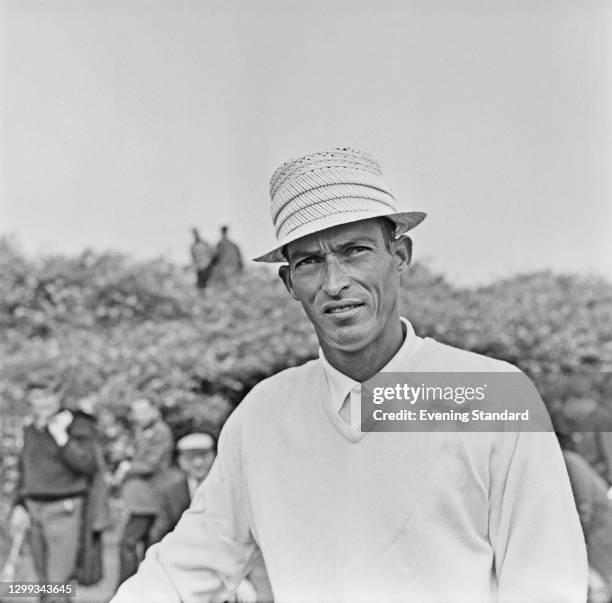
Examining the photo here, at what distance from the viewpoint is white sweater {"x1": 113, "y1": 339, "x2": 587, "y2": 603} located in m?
1.40

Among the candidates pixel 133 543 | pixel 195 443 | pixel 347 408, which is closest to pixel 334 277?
pixel 347 408

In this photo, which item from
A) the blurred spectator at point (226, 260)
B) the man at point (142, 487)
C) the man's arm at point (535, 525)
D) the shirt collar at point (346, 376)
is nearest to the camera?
the man's arm at point (535, 525)

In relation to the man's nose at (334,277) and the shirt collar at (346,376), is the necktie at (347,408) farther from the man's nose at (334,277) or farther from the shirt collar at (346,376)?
the man's nose at (334,277)

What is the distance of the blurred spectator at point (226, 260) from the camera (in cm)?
412

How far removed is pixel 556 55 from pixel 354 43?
0.86 metres

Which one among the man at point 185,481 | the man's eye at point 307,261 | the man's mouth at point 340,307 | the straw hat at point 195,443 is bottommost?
the man at point 185,481

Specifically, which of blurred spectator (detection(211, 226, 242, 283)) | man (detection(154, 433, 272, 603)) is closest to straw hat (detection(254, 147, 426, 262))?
blurred spectator (detection(211, 226, 242, 283))

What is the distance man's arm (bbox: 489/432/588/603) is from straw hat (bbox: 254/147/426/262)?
44 cm

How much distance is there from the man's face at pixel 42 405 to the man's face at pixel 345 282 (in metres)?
3.04

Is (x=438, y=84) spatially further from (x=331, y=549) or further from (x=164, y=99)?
(x=331, y=549)

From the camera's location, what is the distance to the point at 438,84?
11.3 ft

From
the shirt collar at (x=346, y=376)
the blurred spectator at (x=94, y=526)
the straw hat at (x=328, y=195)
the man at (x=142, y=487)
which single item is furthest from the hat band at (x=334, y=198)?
the blurred spectator at (x=94, y=526)

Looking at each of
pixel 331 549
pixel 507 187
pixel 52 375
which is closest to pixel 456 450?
pixel 331 549

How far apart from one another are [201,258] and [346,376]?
2821mm
